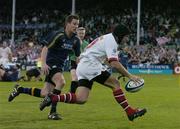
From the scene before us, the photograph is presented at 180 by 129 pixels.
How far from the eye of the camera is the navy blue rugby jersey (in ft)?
41.8

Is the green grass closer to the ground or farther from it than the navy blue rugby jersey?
closer to the ground

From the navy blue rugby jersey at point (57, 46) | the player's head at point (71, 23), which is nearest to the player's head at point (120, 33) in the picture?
the player's head at point (71, 23)

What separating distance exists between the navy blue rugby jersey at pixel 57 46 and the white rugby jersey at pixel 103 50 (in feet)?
3.43

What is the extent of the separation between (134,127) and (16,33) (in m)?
52.8

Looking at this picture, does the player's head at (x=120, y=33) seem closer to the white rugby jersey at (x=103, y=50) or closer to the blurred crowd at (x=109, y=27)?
the white rugby jersey at (x=103, y=50)

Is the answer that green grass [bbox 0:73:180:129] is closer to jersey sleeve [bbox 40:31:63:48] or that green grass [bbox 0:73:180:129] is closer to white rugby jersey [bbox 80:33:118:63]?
white rugby jersey [bbox 80:33:118:63]

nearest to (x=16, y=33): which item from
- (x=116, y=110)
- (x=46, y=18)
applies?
(x=46, y=18)

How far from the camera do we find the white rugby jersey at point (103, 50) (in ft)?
37.0

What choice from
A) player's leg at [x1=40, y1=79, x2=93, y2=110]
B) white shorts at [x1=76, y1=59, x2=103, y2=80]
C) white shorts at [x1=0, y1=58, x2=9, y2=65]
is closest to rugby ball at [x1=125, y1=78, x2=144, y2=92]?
white shorts at [x1=76, y1=59, x2=103, y2=80]

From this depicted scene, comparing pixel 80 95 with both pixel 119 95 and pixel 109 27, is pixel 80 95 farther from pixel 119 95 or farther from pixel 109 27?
pixel 109 27

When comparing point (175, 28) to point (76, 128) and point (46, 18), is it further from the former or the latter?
point (76, 128)

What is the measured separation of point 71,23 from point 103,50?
1.37 metres

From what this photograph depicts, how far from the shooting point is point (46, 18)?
64.7 meters

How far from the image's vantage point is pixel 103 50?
1160 cm
